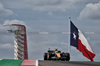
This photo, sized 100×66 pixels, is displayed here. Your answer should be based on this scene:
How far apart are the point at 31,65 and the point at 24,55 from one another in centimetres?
9064

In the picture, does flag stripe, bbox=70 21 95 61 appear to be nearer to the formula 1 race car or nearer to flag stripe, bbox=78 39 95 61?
flag stripe, bbox=78 39 95 61

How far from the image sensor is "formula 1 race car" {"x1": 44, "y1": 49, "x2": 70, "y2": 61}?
87.6 feet

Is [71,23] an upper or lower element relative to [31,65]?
upper

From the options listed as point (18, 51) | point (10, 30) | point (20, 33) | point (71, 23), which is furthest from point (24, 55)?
point (71, 23)

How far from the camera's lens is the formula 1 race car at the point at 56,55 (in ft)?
87.6

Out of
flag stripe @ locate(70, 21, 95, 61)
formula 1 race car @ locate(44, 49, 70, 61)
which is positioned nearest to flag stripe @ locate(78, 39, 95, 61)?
flag stripe @ locate(70, 21, 95, 61)

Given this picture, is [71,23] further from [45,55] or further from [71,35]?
[45,55]

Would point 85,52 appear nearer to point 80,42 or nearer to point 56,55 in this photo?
point 80,42

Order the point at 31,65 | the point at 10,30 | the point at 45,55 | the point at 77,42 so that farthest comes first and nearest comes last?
the point at 10,30
the point at 77,42
the point at 45,55
the point at 31,65

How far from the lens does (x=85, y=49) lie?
2728cm

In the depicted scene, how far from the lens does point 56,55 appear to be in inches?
1078

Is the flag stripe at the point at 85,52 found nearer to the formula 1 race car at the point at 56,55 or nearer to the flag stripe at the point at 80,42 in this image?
the flag stripe at the point at 80,42

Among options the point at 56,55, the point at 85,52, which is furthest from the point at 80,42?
the point at 56,55

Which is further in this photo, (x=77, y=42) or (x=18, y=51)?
(x=18, y=51)
